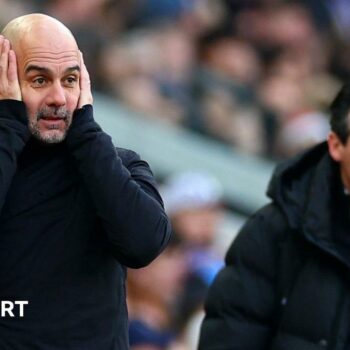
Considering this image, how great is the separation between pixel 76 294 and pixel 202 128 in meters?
5.92

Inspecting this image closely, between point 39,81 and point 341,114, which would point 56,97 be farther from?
point 341,114

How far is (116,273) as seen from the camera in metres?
4.00

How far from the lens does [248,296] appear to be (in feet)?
15.4

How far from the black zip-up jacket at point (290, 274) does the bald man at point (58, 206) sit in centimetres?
81

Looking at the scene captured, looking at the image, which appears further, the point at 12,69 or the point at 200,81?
the point at 200,81

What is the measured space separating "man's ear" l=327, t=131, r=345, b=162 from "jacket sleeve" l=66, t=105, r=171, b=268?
A: 937mm

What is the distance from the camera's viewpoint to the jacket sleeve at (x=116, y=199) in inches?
151

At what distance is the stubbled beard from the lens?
385cm

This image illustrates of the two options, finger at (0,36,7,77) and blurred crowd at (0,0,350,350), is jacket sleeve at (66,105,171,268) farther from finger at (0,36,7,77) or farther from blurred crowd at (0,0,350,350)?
blurred crowd at (0,0,350,350)

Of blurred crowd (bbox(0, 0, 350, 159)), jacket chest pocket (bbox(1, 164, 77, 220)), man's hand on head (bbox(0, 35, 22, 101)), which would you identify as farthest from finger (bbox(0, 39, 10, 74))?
blurred crowd (bbox(0, 0, 350, 159))

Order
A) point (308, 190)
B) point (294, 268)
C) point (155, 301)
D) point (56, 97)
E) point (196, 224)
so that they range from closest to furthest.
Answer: point (56, 97)
point (294, 268)
point (308, 190)
point (155, 301)
point (196, 224)

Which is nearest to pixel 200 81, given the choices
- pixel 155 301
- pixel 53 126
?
pixel 155 301

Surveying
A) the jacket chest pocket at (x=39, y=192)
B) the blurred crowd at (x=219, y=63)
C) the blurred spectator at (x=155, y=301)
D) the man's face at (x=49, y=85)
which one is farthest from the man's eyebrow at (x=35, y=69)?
the blurred crowd at (x=219, y=63)

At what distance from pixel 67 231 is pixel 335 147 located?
112 centimetres
